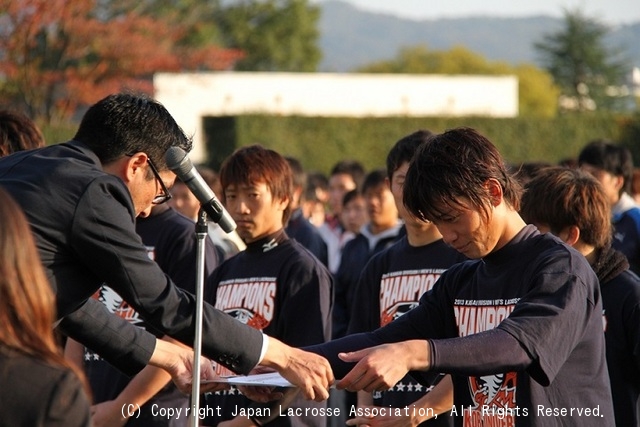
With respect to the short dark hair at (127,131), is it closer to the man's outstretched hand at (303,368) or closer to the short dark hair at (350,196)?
the man's outstretched hand at (303,368)

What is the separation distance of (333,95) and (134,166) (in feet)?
130

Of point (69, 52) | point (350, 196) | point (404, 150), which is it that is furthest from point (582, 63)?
point (404, 150)

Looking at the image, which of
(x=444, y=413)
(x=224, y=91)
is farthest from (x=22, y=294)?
(x=224, y=91)

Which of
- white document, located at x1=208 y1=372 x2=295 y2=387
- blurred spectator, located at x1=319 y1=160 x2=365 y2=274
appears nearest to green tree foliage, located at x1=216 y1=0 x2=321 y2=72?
blurred spectator, located at x1=319 y1=160 x2=365 y2=274

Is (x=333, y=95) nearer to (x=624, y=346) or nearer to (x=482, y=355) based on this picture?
(x=624, y=346)

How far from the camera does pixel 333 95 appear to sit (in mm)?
43688

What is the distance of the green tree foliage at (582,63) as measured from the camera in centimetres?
6544

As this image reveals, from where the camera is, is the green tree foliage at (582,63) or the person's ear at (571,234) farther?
the green tree foliage at (582,63)

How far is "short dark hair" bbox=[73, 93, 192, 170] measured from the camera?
172 inches

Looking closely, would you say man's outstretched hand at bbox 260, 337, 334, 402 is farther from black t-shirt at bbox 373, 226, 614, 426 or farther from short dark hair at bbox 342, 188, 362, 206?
short dark hair at bbox 342, 188, 362, 206

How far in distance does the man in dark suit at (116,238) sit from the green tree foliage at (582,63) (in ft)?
204

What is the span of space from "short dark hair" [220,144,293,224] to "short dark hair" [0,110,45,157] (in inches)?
41.0

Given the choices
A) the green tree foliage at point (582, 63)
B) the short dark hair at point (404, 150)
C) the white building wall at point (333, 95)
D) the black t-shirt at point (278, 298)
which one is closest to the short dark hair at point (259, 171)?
the black t-shirt at point (278, 298)

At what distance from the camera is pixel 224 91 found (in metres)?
41.4
